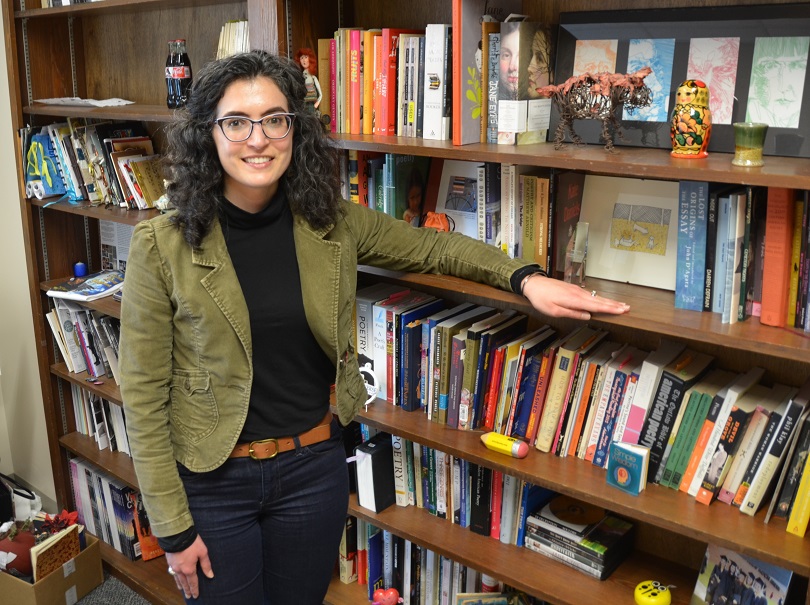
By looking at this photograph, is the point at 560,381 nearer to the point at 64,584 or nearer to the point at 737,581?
the point at 737,581

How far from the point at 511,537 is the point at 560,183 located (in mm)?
843

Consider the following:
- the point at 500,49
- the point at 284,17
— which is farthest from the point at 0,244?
the point at 500,49

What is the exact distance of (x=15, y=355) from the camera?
10.2ft

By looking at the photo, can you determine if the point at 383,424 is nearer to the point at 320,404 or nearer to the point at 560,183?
the point at 320,404

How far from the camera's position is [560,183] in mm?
1659

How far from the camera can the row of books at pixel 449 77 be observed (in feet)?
5.46

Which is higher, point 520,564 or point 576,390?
point 576,390

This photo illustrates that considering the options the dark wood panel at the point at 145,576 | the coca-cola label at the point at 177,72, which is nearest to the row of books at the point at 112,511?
the dark wood panel at the point at 145,576

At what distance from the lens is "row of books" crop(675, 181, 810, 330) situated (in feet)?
4.60

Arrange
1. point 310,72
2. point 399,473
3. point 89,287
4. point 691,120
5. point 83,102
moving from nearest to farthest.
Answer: point 691,120
point 310,72
point 399,473
point 83,102
point 89,287

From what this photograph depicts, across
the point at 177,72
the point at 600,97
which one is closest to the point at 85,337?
the point at 177,72

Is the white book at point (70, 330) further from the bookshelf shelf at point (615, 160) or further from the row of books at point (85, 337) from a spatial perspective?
the bookshelf shelf at point (615, 160)

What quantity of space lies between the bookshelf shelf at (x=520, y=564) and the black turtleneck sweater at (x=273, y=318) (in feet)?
1.63

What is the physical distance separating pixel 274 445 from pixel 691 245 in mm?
876
